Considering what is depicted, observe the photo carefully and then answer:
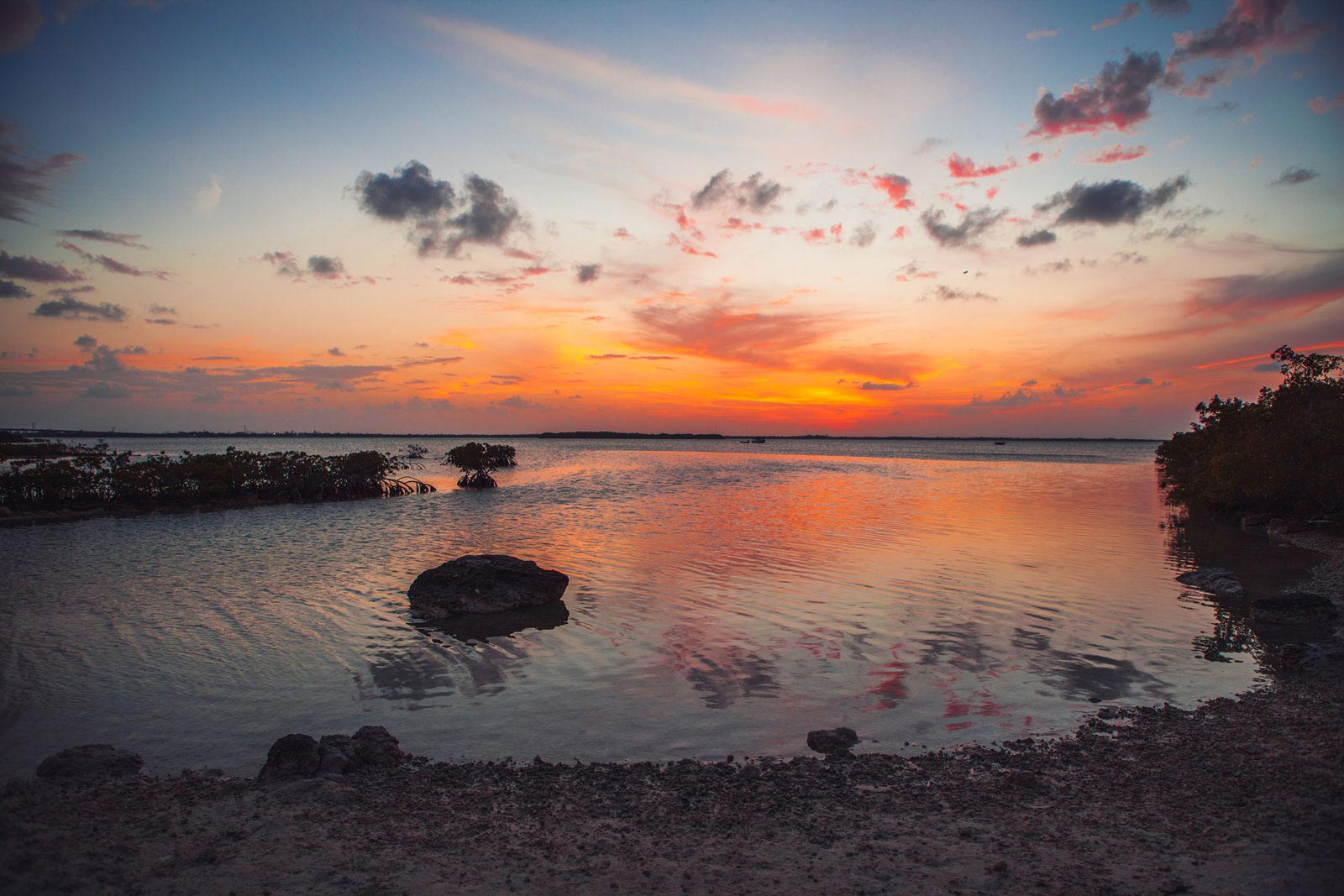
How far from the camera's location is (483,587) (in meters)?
15.9

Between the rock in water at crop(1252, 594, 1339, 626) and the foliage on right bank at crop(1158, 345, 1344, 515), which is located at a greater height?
the foliage on right bank at crop(1158, 345, 1344, 515)

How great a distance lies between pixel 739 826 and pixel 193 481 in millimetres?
42169

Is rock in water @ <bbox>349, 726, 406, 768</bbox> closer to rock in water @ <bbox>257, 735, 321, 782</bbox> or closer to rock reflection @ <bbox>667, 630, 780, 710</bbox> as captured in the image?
rock in water @ <bbox>257, 735, 321, 782</bbox>

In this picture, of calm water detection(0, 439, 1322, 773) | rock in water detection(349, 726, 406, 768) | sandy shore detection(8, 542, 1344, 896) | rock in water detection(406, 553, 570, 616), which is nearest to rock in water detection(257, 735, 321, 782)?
sandy shore detection(8, 542, 1344, 896)

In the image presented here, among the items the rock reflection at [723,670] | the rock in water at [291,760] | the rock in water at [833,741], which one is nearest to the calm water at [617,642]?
the rock reflection at [723,670]

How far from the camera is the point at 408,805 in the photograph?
688cm

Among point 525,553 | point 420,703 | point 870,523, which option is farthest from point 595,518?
point 420,703

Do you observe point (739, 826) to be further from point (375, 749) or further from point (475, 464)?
point (475, 464)

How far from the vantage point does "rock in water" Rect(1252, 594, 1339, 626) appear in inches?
547

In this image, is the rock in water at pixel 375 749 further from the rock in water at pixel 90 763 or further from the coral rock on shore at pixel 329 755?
the rock in water at pixel 90 763

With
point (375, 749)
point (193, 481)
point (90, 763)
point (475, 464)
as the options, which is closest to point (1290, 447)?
point (375, 749)

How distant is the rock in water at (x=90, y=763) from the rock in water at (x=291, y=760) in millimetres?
1526

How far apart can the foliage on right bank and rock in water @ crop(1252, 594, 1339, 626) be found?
1505 cm

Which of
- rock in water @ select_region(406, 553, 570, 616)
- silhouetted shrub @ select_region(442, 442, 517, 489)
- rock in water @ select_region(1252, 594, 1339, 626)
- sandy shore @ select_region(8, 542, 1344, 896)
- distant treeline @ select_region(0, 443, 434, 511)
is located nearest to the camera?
sandy shore @ select_region(8, 542, 1344, 896)
